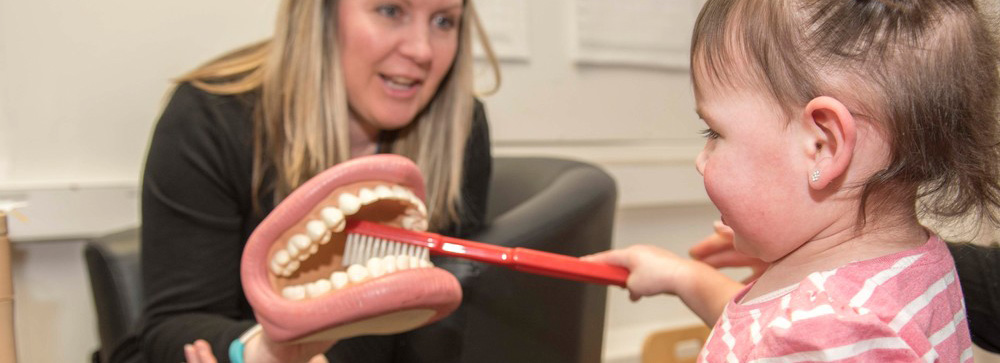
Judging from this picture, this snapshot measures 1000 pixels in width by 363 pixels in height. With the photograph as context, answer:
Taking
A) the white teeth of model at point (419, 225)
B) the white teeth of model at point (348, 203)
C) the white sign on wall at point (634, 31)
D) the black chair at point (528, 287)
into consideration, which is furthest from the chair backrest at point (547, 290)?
the white sign on wall at point (634, 31)

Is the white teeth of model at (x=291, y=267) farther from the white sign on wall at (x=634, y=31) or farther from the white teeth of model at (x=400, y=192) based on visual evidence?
the white sign on wall at (x=634, y=31)

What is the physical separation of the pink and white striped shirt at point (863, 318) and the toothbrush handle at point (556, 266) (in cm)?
19

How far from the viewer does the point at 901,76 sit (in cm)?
55

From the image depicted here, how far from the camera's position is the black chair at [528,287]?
0.96m

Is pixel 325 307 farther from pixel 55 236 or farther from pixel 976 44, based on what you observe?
pixel 55 236

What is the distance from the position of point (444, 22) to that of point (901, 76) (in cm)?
67

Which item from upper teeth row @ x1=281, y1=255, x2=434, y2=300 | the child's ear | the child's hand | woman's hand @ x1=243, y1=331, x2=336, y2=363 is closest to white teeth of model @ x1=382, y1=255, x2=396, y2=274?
upper teeth row @ x1=281, y1=255, x2=434, y2=300

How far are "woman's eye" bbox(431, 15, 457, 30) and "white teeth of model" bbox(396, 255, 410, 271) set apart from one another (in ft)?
1.45

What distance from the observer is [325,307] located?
67cm

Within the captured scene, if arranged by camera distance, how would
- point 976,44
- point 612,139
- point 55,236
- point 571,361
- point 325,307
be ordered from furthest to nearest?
point 612,139 → point 55,236 → point 571,361 → point 325,307 → point 976,44

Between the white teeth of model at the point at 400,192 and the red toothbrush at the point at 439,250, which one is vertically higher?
the white teeth of model at the point at 400,192

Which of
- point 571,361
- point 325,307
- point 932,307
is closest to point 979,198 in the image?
point 932,307

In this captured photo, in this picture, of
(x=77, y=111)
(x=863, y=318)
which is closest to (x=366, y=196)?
(x=863, y=318)

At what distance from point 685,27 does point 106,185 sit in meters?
1.20
